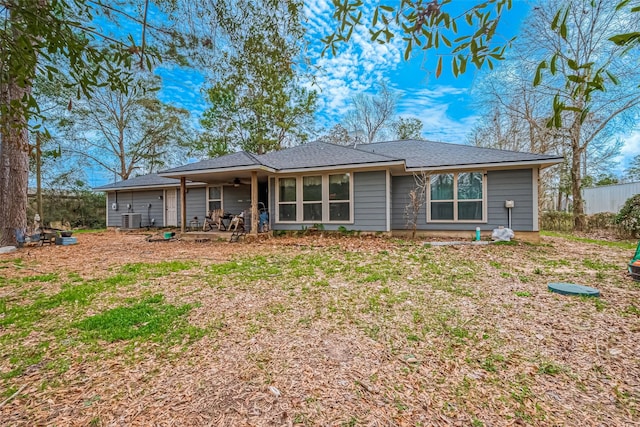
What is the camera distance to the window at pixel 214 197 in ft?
40.4

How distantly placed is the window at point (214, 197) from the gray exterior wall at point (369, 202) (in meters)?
5.73

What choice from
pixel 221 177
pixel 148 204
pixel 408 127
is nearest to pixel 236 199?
pixel 221 177

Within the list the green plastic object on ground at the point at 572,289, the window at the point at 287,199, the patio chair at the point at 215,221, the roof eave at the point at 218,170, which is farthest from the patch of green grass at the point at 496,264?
the patio chair at the point at 215,221

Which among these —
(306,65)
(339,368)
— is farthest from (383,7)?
(339,368)

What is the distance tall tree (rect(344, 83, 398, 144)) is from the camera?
69.4 ft

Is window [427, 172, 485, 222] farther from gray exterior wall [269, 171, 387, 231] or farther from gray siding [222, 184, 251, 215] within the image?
gray siding [222, 184, 251, 215]

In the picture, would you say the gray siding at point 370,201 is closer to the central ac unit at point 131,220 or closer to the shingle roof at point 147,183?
the shingle roof at point 147,183

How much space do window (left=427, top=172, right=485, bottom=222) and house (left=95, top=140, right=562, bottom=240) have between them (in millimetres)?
28

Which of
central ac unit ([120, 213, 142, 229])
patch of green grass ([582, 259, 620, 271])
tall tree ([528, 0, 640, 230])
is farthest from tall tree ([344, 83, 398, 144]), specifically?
patch of green grass ([582, 259, 620, 271])

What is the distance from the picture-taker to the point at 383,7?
6.31 feet

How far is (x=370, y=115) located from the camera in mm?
21828

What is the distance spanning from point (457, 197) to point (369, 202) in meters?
2.83

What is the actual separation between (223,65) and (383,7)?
2.17 metres

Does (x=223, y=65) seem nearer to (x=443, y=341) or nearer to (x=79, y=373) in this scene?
(x=79, y=373)
